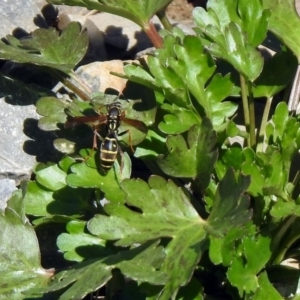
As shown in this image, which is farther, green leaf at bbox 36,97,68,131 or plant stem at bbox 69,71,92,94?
plant stem at bbox 69,71,92,94

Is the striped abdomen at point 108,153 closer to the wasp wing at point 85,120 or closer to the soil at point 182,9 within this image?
the wasp wing at point 85,120

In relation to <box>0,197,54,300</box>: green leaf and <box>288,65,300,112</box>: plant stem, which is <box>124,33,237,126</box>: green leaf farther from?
<box>0,197,54,300</box>: green leaf

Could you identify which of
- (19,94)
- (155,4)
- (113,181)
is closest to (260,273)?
(113,181)

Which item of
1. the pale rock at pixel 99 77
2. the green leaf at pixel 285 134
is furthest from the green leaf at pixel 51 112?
the green leaf at pixel 285 134

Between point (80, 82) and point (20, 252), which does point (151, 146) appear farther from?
point (20, 252)

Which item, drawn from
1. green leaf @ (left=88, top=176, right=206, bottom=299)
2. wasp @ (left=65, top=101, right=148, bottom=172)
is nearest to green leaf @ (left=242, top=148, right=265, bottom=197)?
green leaf @ (left=88, top=176, right=206, bottom=299)

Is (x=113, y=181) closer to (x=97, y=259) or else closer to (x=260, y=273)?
(x=97, y=259)
